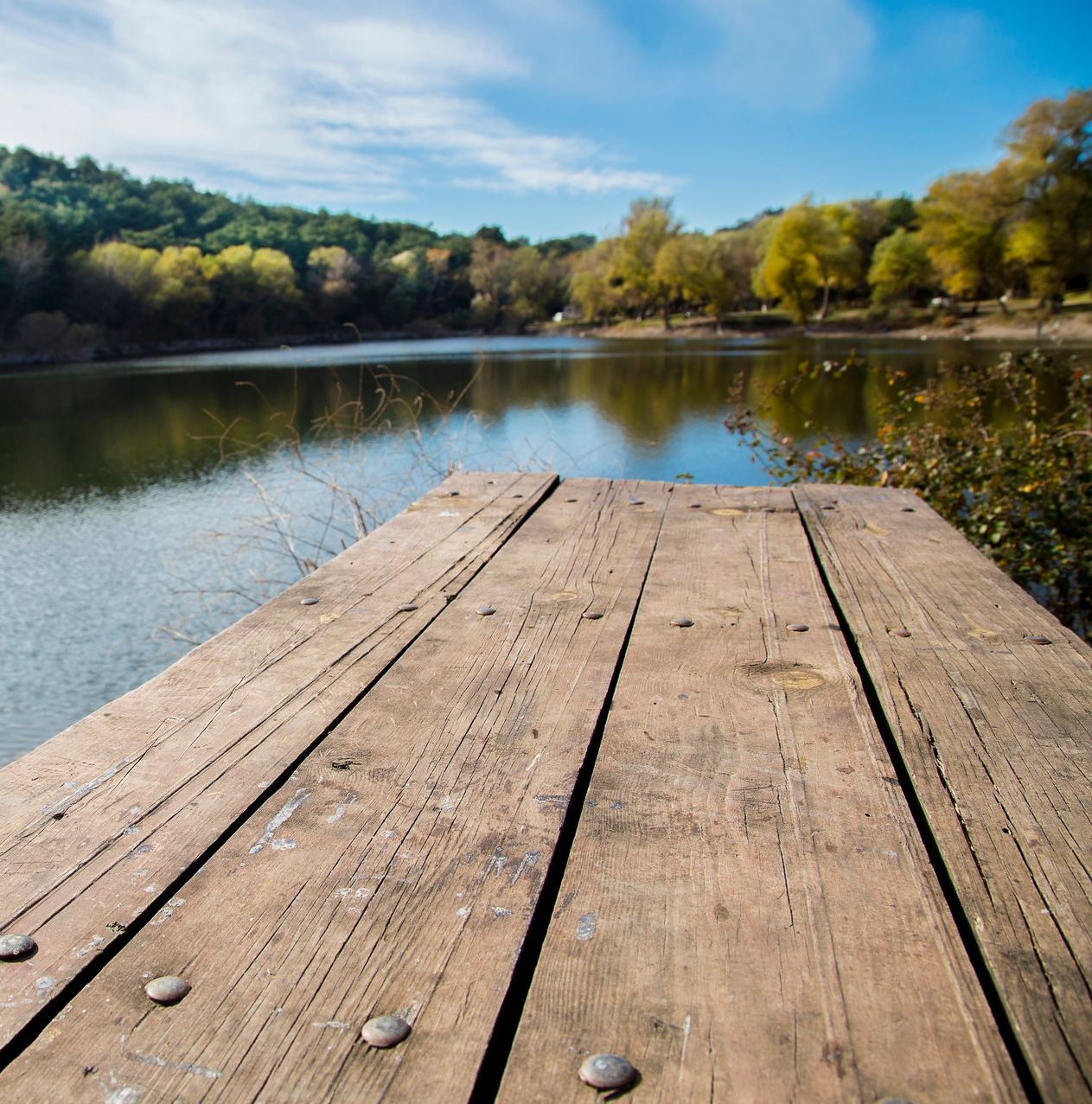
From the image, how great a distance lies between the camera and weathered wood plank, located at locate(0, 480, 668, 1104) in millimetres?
724

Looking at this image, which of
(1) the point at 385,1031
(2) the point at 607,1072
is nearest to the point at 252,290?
(1) the point at 385,1031

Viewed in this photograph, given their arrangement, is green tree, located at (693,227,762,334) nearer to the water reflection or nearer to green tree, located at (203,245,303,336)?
the water reflection

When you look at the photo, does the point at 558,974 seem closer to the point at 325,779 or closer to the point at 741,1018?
the point at 741,1018

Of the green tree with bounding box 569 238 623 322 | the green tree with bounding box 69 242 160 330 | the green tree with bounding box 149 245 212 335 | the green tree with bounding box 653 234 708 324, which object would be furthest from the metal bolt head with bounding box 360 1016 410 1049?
the green tree with bounding box 569 238 623 322

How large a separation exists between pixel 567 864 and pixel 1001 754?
2.10 ft

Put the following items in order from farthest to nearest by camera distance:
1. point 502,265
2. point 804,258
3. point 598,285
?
1. point 502,265
2. point 598,285
3. point 804,258

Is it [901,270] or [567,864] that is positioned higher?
[901,270]

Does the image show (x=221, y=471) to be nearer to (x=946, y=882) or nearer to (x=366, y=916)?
(x=366, y=916)

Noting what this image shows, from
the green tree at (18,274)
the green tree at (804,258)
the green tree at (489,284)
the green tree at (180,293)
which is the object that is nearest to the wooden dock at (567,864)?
the green tree at (18,274)

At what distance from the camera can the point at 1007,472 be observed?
15.5 ft

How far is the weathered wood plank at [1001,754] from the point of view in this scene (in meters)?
0.79

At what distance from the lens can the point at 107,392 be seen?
27.5 metres

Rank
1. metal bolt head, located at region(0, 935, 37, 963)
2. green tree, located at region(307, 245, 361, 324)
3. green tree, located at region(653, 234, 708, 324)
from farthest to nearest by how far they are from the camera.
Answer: green tree, located at region(307, 245, 361, 324) → green tree, located at region(653, 234, 708, 324) → metal bolt head, located at region(0, 935, 37, 963)

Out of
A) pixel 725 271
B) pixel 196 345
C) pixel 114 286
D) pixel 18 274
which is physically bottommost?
pixel 196 345
